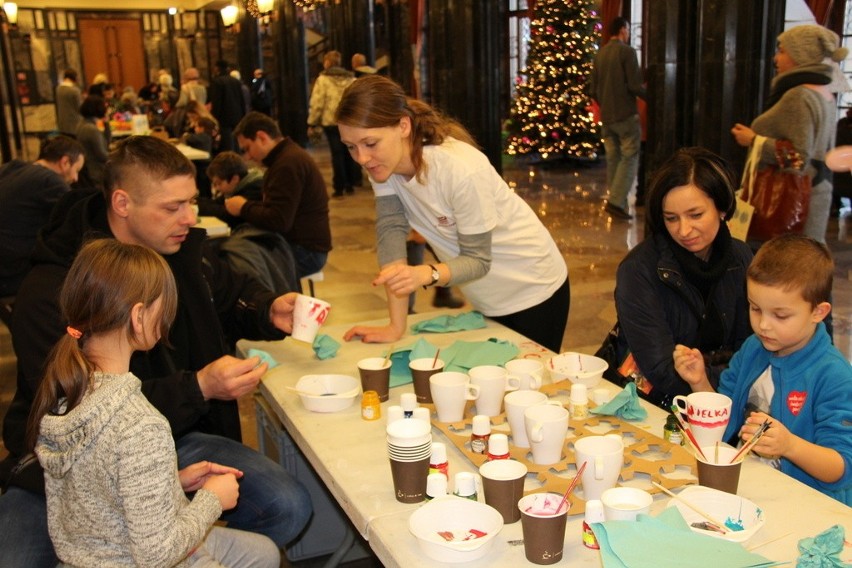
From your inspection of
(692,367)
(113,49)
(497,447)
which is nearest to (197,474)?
(497,447)

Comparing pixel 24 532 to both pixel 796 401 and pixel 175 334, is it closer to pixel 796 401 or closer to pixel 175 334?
pixel 175 334

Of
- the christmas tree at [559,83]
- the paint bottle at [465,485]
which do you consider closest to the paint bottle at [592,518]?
the paint bottle at [465,485]

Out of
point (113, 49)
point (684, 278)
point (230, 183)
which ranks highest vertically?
point (113, 49)

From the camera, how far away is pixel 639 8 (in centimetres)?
1244

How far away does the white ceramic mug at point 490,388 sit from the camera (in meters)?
2.15

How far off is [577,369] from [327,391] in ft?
2.29

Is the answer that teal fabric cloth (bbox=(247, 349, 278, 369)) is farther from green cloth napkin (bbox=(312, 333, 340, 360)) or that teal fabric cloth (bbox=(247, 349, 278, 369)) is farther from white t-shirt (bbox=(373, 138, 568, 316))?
white t-shirt (bbox=(373, 138, 568, 316))

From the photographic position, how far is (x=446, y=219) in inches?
111

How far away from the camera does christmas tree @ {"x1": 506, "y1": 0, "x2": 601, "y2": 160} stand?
1205 cm

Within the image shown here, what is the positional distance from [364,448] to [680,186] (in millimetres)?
1158

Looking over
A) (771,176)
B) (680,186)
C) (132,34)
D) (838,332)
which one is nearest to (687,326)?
(680,186)

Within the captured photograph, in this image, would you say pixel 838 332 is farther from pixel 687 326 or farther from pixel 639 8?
pixel 639 8

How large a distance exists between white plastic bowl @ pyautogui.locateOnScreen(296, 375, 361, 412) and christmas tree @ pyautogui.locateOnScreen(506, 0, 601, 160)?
10410mm

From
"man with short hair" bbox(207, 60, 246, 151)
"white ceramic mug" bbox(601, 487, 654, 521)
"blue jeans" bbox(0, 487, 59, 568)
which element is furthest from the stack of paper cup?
"man with short hair" bbox(207, 60, 246, 151)
